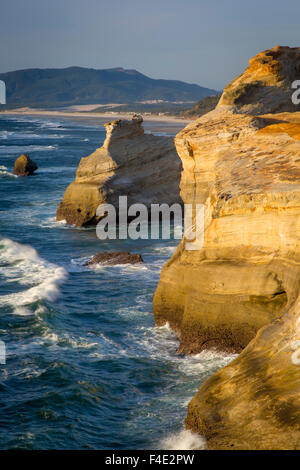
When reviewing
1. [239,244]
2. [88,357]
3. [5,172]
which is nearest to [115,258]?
[88,357]

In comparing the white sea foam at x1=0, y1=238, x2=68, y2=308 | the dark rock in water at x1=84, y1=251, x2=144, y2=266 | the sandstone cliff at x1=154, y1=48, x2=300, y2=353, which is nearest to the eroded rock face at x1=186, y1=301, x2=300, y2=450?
the sandstone cliff at x1=154, y1=48, x2=300, y2=353

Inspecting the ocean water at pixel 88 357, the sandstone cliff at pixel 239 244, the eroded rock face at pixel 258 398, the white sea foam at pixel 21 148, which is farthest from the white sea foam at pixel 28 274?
the white sea foam at pixel 21 148

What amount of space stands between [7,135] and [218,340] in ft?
313

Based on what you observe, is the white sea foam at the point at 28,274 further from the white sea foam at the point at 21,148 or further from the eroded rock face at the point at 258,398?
the white sea foam at the point at 21,148

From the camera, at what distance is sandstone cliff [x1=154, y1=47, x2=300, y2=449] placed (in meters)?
9.87

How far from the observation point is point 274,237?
12719mm

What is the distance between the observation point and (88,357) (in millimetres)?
15008

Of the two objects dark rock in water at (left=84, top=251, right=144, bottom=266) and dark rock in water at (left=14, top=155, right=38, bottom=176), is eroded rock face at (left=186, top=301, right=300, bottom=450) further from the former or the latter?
dark rock in water at (left=14, top=155, right=38, bottom=176)

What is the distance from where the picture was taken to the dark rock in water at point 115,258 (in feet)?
76.0

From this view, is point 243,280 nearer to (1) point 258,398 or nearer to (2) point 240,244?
(2) point 240,244

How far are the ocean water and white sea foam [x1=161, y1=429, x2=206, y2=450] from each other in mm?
23

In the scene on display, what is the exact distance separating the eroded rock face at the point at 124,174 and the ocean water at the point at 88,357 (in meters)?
3.33

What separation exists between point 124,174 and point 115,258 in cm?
787

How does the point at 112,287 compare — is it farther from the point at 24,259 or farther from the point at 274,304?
the point at 274,304
